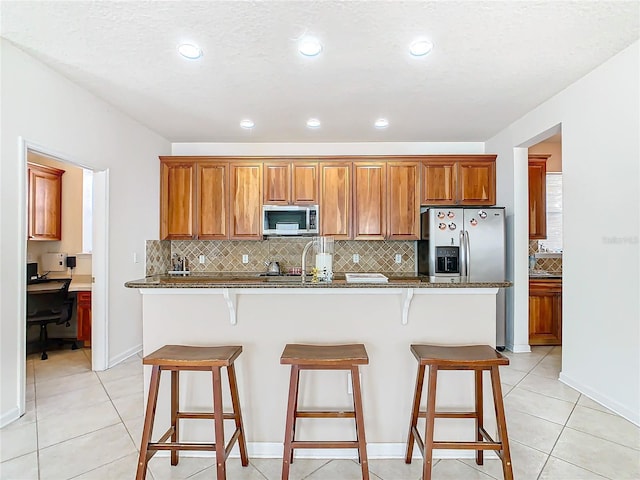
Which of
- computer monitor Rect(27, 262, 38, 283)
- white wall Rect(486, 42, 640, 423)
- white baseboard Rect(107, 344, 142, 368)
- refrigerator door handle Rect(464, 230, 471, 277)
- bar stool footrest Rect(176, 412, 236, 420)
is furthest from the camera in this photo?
computer monitor Rect(27, 262, 38, 283)

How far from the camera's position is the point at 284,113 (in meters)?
3.73

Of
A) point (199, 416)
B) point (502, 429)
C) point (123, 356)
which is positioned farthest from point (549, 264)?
point (123, 356)

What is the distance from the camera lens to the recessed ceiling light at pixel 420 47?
239 cm

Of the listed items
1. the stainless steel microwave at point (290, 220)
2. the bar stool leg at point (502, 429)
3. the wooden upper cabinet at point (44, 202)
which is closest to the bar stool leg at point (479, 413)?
the bar stool leg at point (502, 429)

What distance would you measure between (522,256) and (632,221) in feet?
5.43

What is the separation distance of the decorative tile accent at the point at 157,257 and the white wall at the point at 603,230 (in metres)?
4.43

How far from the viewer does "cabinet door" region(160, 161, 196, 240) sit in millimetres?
4645

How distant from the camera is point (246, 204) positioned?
15.2 ft

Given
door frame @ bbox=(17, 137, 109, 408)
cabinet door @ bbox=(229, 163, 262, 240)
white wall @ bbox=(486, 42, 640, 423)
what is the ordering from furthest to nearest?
cabinet door @ bbox=(229, 163, 262, 240)
door frame @ bbox=(17, 137, 109, 408)
white wall @ bbox=(486, 42, 640, 423)

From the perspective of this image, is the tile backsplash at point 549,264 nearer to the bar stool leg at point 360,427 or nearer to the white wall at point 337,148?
the white wall at point 337,148

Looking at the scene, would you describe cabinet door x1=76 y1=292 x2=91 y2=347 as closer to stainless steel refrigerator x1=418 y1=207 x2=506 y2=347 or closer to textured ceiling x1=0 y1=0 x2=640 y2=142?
textured ceiling x1=0 y1=0 x2=640 y2=142

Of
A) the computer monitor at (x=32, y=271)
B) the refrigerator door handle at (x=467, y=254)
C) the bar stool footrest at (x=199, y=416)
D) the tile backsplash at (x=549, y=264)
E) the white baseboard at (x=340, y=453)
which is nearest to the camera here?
the bar stool footrest at (x=199, y=416)

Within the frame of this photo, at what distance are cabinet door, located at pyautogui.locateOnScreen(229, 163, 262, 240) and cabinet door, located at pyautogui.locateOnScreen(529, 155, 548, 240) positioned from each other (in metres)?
3.55

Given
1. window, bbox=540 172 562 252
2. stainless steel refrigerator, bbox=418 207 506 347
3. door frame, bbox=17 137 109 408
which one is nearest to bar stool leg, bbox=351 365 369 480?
stainless steel refrigerator, bbox=418 207 506 347
